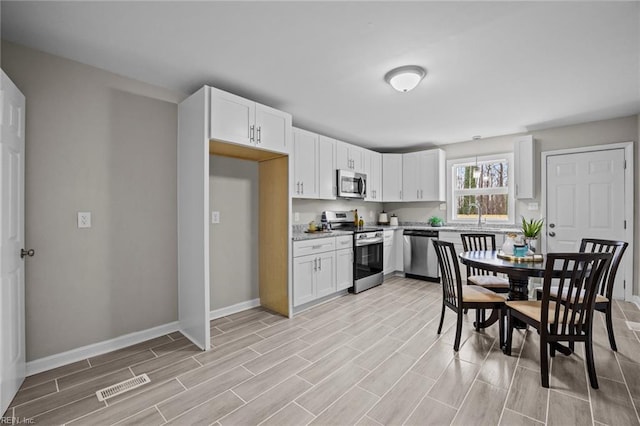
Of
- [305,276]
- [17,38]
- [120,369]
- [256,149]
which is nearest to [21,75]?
[17,38]

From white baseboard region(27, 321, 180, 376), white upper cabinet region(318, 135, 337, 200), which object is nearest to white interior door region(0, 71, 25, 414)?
white baseboard region(27, 321, 180, 376)

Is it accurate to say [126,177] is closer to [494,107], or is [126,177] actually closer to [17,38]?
[17,38]

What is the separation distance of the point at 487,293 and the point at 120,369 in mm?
3156

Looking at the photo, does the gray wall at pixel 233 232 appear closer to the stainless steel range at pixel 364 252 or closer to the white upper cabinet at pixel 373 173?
the stainless steel range at pixel 364 252

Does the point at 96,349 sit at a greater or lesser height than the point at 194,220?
lesser

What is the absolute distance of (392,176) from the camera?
5.61 metres

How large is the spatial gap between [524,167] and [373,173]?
2.33 metres

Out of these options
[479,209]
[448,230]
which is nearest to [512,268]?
[448,230]

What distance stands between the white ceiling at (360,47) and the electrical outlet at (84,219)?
1280 mm

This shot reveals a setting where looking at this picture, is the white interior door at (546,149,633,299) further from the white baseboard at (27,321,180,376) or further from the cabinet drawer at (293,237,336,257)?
the white baseboard at (27,321,180,376)

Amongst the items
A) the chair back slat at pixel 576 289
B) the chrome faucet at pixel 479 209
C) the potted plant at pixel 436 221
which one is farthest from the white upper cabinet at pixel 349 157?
the chair back slat at pixel 576 289

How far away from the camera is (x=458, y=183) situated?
5.35m

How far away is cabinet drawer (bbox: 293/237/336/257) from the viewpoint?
3398mm

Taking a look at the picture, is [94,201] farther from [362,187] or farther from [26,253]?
[362,187]
